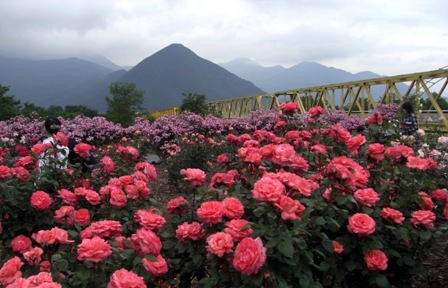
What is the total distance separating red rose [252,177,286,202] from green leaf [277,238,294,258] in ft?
0.50

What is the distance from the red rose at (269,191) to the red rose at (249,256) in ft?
0.55

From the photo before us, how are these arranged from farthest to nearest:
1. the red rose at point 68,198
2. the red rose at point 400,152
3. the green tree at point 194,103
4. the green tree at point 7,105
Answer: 1. the green tree at point 7,105
2. the green tree at point 194,103
3. the red rose at point 400,152
4. the red rose at point 68,198

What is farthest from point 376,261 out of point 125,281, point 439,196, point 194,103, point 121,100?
point 121,100

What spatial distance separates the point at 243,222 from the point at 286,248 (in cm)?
19

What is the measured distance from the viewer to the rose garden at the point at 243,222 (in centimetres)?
151

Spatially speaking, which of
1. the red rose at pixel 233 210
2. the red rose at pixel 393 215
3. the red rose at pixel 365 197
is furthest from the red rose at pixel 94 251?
the red rose at pixel 393 215

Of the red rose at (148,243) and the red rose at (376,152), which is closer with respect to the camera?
the red rose at (148,243)

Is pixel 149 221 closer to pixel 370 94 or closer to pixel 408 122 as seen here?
pixel 408 122

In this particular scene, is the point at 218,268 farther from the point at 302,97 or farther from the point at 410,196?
the point at 302,97

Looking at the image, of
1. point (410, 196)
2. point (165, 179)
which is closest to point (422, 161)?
point (410, 196)

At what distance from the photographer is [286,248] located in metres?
1.46

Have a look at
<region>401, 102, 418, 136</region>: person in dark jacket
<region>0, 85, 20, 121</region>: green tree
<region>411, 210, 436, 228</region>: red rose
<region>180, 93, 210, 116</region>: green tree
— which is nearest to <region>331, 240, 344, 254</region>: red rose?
<region>411, 210, 436, 228</region>: red rose

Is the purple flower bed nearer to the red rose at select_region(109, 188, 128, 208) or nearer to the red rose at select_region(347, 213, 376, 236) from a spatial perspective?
the red rose at select_region(109, 188, 128, 208)

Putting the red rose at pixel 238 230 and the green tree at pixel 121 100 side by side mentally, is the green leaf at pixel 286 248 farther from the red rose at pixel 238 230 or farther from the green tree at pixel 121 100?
the green tree at pixel 121 100
